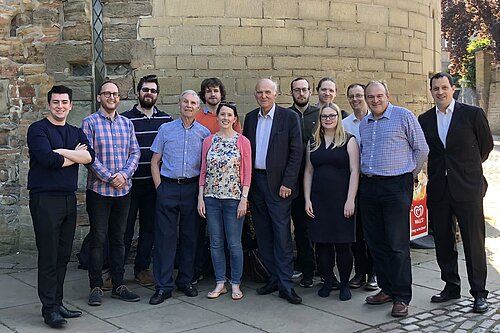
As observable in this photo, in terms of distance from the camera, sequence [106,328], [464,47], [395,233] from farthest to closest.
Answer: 1. [464,47]
2. [395,233]
3. [106,328]

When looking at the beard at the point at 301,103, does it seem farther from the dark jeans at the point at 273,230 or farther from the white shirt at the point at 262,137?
the dark jeans at the point at 273,230

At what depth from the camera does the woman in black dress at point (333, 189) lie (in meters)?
5.20

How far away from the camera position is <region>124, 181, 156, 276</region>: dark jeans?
5695mm

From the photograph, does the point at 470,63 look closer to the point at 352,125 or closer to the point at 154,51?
the point at 154,51

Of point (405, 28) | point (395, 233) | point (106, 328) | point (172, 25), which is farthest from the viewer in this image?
point (405, 28)

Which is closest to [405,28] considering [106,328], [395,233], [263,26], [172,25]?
[263,26]

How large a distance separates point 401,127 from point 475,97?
2893cm

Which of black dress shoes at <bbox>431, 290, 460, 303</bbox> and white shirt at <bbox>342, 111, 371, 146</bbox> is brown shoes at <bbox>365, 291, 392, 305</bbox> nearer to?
black dress shoes at <bbox>431, 290, 460, 303</bbox>

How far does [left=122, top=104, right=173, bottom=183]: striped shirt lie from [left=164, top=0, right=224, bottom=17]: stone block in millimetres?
1540

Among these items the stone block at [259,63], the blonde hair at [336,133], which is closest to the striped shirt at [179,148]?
the blonde hair at [336,133]

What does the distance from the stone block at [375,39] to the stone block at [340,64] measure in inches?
13.7

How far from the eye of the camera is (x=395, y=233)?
495 cm

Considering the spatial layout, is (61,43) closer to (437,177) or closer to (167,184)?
(167,184)

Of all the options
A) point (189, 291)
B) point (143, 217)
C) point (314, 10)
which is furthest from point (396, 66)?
point (189, 291)
